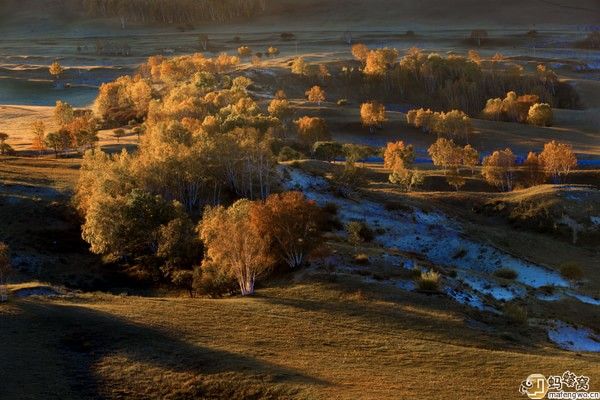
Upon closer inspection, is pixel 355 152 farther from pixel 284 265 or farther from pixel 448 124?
pixel 284 265

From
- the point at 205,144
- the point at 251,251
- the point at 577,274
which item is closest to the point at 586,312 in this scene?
the point at 577,274

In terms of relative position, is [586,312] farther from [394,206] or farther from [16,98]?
[16,98]

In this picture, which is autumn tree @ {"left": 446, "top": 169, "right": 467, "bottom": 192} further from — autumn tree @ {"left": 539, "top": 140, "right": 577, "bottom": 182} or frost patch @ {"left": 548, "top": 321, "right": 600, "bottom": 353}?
frost patch @ {"left": 548, "top": 321, "right": 600, "bottom": 353}

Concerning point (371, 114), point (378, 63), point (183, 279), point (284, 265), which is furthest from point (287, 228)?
point (378, 63)

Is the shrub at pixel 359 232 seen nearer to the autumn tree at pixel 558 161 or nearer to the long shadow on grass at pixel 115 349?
the long shadow on grass at pixel 115 349

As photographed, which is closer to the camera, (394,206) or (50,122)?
(394,206)

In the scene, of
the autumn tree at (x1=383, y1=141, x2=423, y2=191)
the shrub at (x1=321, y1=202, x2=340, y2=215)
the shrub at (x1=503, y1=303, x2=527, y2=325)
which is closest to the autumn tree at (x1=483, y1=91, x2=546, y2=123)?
the autumn tree at (x1=383, y1=141, x2=423, y2=191)
